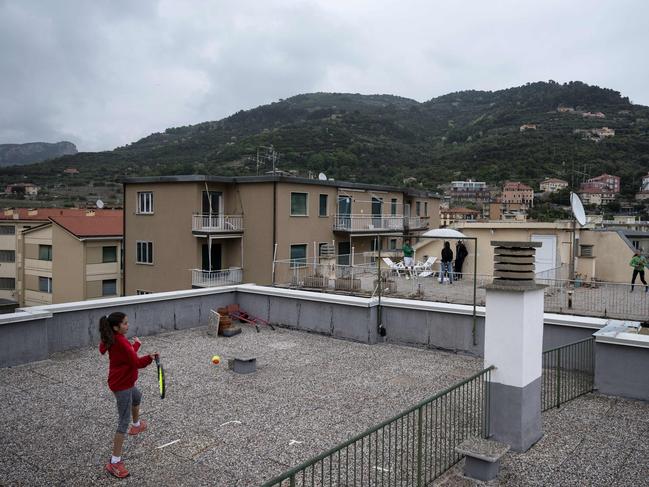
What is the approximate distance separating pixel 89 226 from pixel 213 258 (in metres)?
16.6

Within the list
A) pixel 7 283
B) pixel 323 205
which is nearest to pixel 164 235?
pixel 323 205

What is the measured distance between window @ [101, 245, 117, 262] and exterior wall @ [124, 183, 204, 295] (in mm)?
8811

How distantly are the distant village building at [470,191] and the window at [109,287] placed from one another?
2688 inches

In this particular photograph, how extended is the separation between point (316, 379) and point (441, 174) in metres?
102

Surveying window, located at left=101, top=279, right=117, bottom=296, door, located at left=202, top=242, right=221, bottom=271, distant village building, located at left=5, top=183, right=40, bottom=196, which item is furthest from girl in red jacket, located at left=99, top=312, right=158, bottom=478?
distant village building, located at left=5, top=183, right=40, bottom=196

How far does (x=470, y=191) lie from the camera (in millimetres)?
104375

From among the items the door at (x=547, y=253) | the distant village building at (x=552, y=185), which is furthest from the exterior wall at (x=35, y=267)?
the distant village building at (x=552, y=185)

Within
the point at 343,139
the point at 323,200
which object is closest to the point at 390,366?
the point at 323,200

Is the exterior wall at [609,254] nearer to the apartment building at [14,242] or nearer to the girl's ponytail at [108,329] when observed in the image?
the girl's ponytail at [108,329]

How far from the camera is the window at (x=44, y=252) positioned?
44.3 metres

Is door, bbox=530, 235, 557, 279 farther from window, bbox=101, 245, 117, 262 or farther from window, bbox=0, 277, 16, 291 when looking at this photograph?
window, bbox=0, 277, 16, 291

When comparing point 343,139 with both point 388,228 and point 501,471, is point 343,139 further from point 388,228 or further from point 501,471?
point 501,471

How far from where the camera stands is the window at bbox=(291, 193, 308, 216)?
3160cm

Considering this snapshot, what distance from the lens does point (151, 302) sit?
12.6 metres
